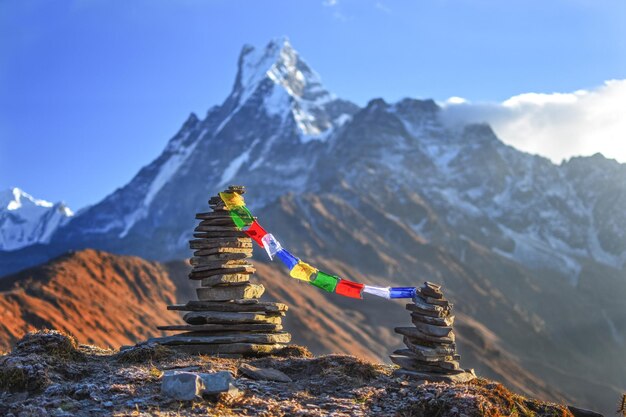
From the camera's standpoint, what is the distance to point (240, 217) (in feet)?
70.5

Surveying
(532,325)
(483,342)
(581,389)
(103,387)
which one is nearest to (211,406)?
(103,387)

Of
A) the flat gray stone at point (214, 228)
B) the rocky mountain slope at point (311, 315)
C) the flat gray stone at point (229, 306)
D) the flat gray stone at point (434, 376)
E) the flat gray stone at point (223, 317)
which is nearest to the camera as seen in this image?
the flat gray stone at point (434, 376)

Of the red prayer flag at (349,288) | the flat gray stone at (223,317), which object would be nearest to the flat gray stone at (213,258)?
the flat gray stone at (223,317)

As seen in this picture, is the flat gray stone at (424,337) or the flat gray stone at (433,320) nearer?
the flat gray stone at (424,337)

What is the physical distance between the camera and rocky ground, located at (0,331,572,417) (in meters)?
12.9

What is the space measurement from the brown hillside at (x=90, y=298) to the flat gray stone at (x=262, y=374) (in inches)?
1962

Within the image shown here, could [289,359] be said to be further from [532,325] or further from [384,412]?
[532,325]

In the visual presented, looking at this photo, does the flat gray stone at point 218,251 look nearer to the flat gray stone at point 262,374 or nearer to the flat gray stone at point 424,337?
the flat gray stone at point 262,374

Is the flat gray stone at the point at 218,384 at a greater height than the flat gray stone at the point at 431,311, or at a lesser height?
lesser

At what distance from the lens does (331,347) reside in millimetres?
100312

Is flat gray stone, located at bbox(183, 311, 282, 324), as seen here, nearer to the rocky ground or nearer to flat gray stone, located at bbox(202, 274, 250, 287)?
flat gray stone, located at bbox(202, 274, 250, 287)

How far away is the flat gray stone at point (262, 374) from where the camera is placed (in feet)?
50.9

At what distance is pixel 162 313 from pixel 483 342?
5670cm

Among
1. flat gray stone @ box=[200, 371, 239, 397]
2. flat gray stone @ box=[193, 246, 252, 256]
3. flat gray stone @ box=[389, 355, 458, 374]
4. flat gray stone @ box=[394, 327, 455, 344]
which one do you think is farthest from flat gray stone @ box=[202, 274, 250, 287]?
flat gray stone @ box=[200, 371, 239, 397]
